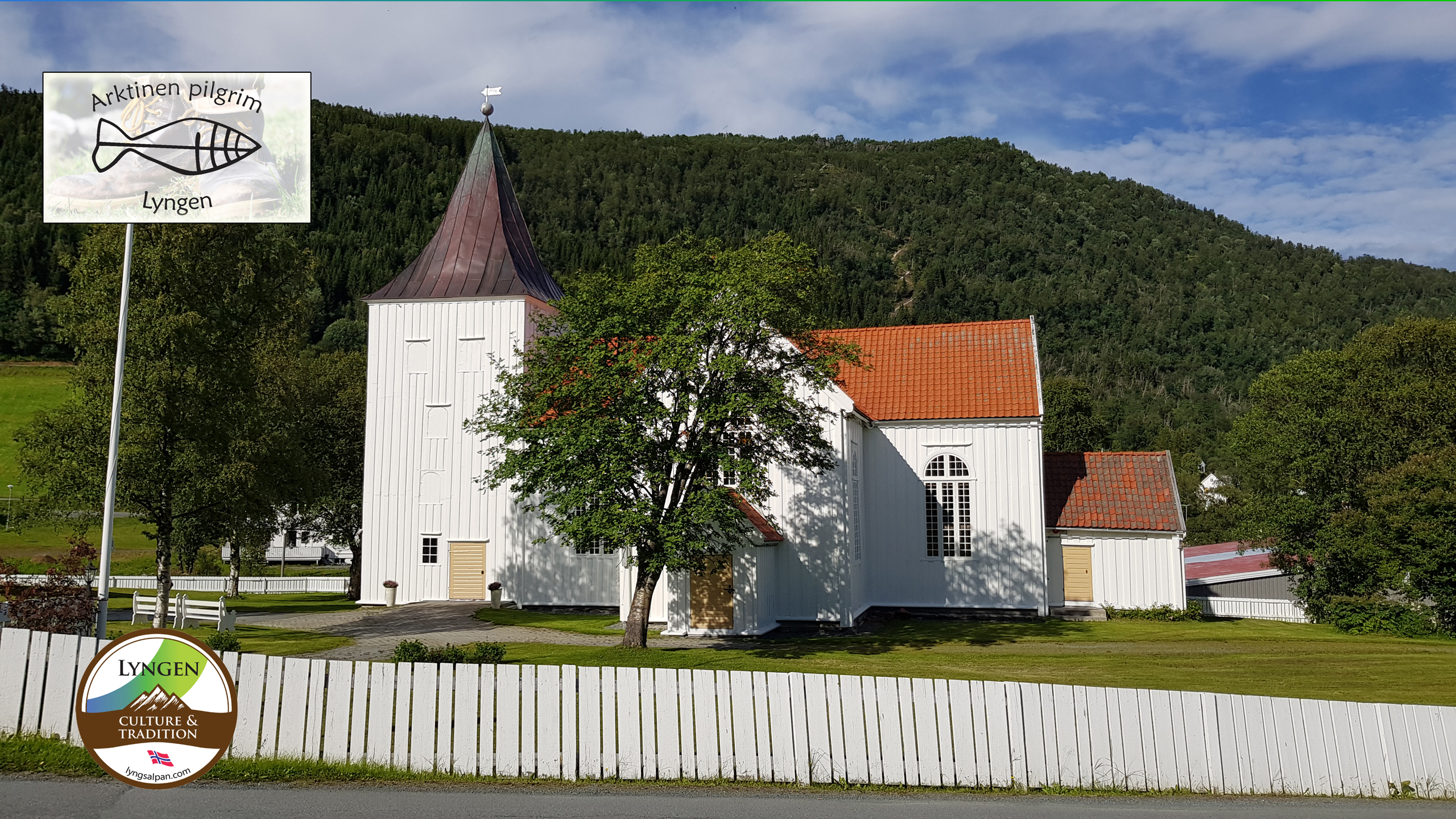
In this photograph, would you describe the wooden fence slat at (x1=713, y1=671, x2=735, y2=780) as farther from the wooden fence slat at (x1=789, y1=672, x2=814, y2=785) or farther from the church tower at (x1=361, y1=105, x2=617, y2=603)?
the church tower at (x1=361, y1=105, x2=617, y2=603)

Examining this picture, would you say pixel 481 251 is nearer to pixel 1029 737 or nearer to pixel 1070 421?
pixel 1029 737

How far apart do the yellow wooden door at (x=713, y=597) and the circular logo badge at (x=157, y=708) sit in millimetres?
15005

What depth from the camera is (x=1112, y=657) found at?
20578 millimetres

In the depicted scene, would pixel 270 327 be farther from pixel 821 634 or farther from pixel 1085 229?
pixel 1085 229

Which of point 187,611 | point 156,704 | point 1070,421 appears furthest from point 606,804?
point 1070,421

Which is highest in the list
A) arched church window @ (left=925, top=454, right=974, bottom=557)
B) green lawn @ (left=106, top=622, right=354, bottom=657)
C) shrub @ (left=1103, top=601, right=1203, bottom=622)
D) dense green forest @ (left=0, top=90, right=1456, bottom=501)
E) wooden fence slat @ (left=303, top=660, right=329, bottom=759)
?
dense green forest @ (left=0, top=90, right=1456, bottom=501)

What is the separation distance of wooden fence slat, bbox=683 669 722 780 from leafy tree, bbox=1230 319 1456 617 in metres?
26.4

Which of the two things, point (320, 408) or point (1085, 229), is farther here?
point (1085, 229)

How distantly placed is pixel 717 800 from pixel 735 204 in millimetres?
146465

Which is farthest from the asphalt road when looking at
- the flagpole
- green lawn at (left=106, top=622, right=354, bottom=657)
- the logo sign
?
green lawn at (left=106, top=622, right=354, bottom=657)

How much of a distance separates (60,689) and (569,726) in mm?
5320

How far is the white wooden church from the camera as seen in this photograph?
28.7 m

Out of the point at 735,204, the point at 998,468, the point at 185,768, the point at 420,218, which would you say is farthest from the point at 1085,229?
the point at 185,768

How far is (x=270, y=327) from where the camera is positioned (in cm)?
2769
